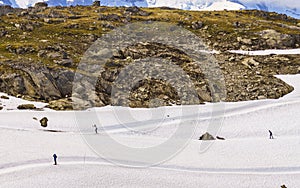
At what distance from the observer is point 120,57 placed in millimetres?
91250

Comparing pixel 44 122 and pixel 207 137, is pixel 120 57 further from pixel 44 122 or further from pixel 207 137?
pixel 207 137

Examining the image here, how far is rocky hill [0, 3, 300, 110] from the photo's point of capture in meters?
70.1

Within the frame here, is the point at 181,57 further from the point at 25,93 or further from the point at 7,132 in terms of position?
the point at 7,132

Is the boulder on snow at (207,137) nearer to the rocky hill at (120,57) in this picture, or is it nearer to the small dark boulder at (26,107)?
the rocky hill at (120,57)

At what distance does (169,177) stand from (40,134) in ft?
72.5

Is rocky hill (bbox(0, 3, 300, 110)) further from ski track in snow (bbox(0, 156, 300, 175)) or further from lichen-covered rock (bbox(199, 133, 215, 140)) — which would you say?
ski track in snow (bbox(0, 156, 300, 175))

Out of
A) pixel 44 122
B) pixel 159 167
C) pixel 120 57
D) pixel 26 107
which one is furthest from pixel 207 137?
pixel 120 57

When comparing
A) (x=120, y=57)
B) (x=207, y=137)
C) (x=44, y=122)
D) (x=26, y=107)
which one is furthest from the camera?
(x=120, y=57)

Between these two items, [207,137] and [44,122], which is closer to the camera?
[44,122]

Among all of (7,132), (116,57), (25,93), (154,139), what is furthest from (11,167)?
(116,57)

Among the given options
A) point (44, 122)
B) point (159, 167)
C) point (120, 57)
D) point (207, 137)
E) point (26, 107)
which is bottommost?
point (159, 167)

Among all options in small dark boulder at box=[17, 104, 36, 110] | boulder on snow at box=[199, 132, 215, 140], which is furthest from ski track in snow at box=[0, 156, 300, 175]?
small dark boulder at box=[17, 104, 36, 110]

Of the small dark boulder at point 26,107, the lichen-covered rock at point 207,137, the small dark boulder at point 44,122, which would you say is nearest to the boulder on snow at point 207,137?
the lichen-covered rock at point 207,137

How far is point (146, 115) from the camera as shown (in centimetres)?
6550
